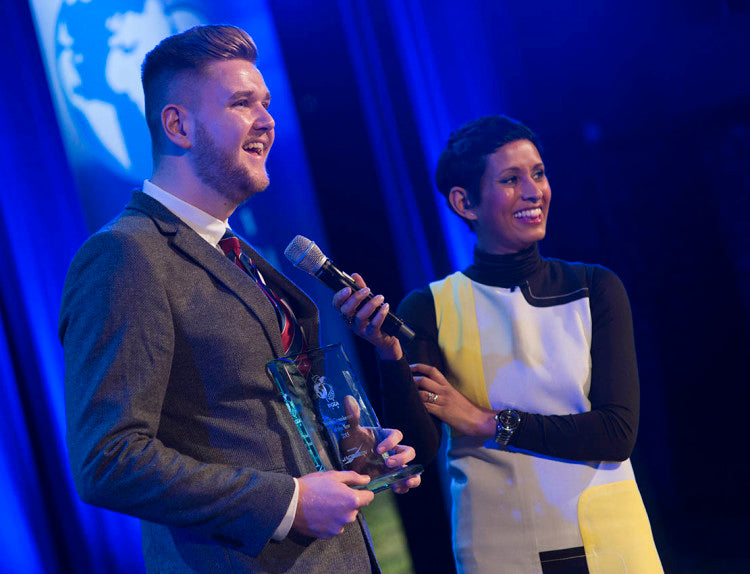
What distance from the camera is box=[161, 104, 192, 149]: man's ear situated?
1.43 metres

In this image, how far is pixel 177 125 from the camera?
4.73 feet

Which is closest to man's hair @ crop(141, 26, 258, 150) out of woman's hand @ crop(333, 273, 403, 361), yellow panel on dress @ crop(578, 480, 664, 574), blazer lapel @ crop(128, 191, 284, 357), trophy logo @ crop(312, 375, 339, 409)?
blazer lapel @ crop(128, 191, 284, 357)

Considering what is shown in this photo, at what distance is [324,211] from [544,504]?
1383mm

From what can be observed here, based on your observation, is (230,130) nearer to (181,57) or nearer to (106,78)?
(181,57)

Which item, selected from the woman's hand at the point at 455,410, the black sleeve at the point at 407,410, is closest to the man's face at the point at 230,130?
the black sleeve at the point at 407,410

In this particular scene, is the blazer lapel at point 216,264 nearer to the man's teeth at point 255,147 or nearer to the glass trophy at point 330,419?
the glass trophy at point 330,419

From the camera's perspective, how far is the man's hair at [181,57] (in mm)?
1470

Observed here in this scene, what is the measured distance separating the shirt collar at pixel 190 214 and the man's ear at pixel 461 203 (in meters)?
0.91

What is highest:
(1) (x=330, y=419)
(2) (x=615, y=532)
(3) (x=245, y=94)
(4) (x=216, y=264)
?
(3) (x=245, y=94)

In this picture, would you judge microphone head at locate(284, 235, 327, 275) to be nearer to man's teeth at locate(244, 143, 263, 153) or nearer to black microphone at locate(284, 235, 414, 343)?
black microphone at locate(284, 235, 414, 343)

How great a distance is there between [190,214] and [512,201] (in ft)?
3.29

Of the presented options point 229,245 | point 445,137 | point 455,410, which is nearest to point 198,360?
point 229,245

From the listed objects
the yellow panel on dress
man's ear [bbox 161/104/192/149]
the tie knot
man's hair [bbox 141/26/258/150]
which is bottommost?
the yellow panel on dress

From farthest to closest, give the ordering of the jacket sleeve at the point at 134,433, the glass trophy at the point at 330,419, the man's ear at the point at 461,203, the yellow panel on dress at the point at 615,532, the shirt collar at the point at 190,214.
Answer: the man's ear at the point at 461,203, the yellow panel on dress at the point at 615,532, the shirt collar at the point at 190,214, the glass trophy at the point at 330,419, the jacket sleeve at the point at 134,433
